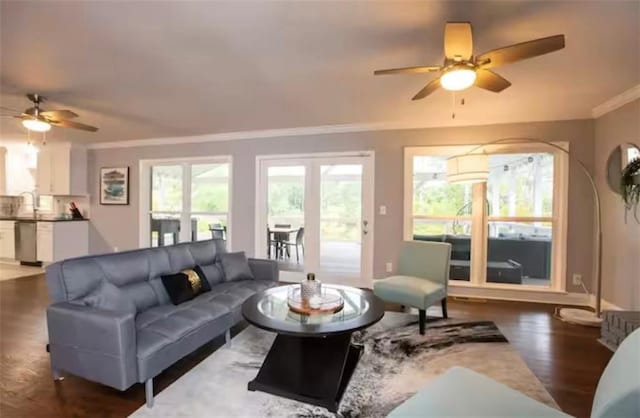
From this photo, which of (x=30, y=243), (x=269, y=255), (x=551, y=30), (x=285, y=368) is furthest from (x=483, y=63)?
(x=30, y=243)

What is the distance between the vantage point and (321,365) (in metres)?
2.25

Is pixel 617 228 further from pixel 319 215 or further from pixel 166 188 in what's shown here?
pixel 166 188

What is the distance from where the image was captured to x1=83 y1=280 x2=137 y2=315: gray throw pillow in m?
2.21

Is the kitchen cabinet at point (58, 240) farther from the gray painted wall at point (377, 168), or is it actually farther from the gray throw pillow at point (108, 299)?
the gray throw pillow at point (108, 299)

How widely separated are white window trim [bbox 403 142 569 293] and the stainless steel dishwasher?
659 centimetres

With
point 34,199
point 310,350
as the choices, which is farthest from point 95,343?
point 34,199

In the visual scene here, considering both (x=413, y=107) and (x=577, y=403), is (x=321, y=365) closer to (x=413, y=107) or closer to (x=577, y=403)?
(x=577, y=403)

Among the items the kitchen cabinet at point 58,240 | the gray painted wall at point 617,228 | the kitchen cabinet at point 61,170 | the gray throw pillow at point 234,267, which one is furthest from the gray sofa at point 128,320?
the kitchen cabinet at point 61,170

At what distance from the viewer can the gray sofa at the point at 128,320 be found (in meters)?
1.92

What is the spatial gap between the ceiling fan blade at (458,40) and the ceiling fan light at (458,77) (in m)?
0.08

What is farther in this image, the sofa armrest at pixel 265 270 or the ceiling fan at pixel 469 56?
the sofa armrest at pixel 265 270

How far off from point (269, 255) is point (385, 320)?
2486 mm

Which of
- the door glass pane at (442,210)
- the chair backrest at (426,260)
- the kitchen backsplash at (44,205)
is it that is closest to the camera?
the chair backrest at (426,260)

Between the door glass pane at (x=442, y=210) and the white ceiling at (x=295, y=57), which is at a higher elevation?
the white ceiling at (x=295, y=57)
